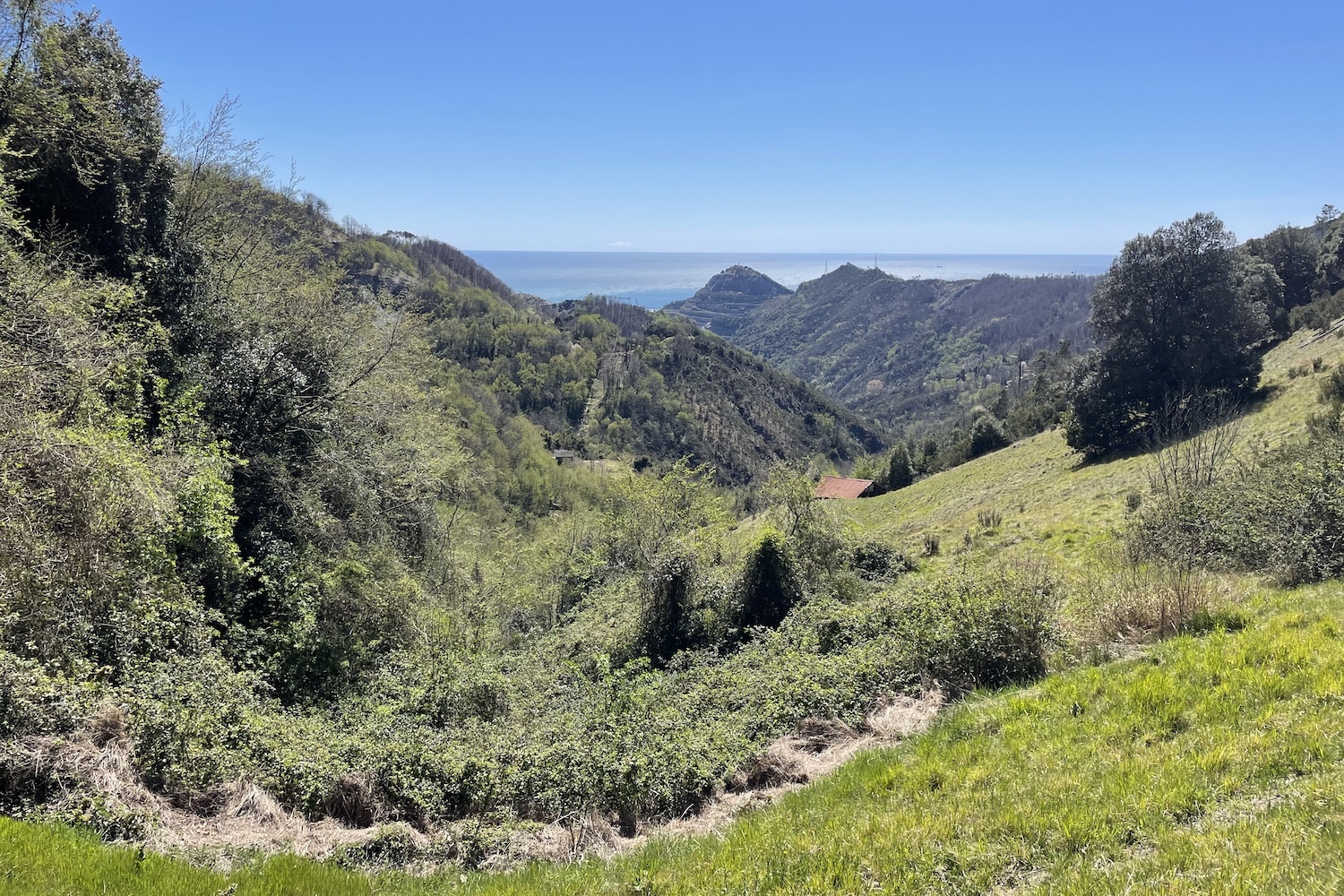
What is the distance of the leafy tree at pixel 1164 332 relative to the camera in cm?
3114

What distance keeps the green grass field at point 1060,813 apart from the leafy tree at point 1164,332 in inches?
1167

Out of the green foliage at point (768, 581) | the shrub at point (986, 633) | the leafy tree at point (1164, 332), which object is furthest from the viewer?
the leafy tree at point (1164, 332)

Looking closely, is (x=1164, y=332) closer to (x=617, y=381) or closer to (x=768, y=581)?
(x=768, y=581)

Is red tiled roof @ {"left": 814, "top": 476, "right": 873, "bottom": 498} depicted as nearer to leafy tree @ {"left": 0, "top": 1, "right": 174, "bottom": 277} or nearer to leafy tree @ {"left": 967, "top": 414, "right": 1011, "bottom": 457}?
leafy tree @ {"left": 967, "top": 414, "right": 1011, "bottom": 457}

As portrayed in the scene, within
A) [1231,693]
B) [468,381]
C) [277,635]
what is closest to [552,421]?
[468,381]

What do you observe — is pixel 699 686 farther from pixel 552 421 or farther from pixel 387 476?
pixel 552 421

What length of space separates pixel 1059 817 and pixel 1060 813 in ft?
0.26

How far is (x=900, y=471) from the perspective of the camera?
178 feet

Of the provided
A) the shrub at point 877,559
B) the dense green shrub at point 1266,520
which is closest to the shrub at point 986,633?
the dense green shrub at point 1266,520

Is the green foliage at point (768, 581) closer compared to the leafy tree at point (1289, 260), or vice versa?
the green foliage at point (768, 581)

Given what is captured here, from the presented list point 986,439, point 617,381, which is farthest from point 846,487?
point 617,381

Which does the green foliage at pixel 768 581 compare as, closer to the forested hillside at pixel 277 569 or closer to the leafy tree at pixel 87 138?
the forested hillside at pixel 277 569

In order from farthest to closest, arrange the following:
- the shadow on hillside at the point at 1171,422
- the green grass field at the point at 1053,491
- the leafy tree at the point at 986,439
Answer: the leafy tree at the point at 986,439, the shadow on hillside at the point at 1171,422, the green grass field at the point at 1053,491

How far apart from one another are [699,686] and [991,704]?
464 centimetres
